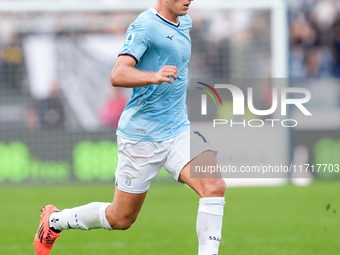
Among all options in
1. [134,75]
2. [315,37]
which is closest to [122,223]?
[134,75]

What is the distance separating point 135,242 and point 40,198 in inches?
188

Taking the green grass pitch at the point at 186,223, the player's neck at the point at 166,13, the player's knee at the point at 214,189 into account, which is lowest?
the green grass pitch at the point at 186,223

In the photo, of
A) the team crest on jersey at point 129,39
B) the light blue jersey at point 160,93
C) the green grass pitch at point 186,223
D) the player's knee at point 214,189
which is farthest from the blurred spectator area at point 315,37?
Result: the team crest on jersey at point 129,39

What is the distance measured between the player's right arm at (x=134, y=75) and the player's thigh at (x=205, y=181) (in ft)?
2.86

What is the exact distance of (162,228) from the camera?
27.7 feet

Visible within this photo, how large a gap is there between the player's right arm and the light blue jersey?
0.30m

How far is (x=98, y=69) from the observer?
47.3 feet

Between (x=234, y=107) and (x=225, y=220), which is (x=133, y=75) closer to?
(x=225, y=220)

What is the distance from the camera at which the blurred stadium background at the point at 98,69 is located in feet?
45.1

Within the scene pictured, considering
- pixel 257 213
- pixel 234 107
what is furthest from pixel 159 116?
pixel 234 107

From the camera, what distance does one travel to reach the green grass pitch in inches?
269

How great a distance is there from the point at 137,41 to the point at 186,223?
4.62m

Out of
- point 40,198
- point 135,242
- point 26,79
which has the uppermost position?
point 26,79

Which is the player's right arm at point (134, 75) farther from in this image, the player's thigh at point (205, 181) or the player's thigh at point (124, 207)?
the player's thigh at point (124, 207)
